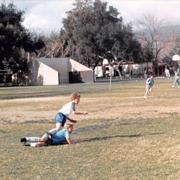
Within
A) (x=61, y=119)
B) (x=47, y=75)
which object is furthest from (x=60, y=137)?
(x=47, y=75)

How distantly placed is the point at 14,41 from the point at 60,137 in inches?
2885

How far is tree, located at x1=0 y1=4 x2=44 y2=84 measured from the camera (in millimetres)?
85188

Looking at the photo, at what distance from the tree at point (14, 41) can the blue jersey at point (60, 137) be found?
69643mm

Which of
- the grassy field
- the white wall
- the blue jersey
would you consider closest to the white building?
the white wall

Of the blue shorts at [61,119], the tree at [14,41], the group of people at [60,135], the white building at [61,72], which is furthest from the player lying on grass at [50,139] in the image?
the white building at [61,72]

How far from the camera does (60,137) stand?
48.8 feet

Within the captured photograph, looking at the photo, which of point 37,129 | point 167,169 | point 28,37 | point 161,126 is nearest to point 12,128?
point 37,129

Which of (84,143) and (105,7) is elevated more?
(105,7)

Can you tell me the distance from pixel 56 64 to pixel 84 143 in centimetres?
8188

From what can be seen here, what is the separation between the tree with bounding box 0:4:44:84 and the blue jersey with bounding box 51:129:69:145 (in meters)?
69.6

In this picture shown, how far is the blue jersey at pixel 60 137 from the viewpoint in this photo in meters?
14.8

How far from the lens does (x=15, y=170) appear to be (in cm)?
1093

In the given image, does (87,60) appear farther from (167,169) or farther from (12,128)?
(167,169)

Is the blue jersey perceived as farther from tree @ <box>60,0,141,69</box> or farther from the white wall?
tree @ <box>60,0,141,69</box>
